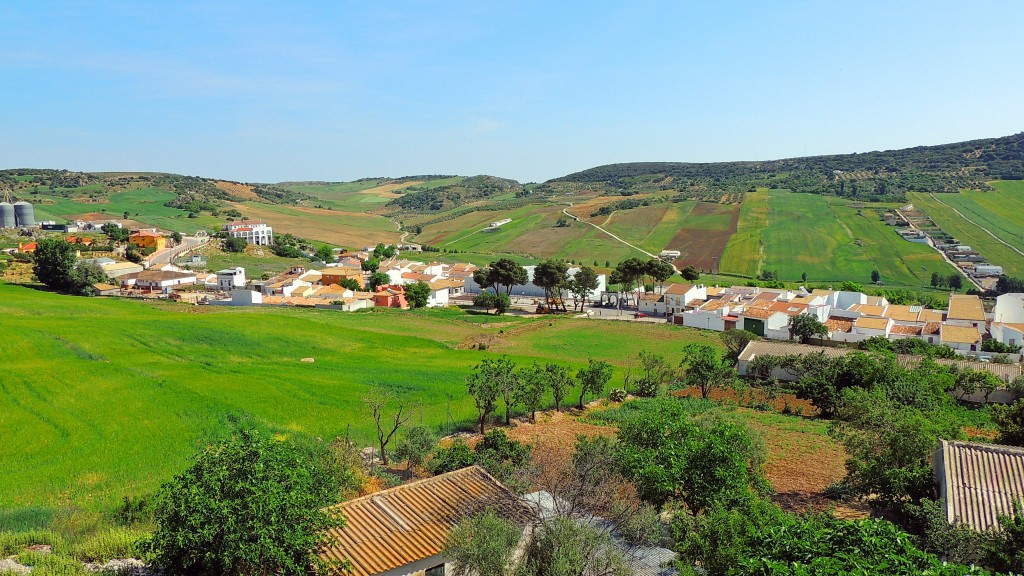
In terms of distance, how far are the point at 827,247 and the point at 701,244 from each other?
20533mm

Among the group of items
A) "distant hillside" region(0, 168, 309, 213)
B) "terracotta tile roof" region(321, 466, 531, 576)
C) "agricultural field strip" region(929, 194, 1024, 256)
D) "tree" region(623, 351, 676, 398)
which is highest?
"distant hillside" region(0, 168, 309, 213)

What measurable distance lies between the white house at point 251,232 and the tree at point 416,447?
10662 centimetres

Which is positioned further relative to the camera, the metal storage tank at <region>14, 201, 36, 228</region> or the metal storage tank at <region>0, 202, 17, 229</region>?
the metal storage tank at <region>14, 201, 36, 228</region>

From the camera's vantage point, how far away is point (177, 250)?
9925 cm

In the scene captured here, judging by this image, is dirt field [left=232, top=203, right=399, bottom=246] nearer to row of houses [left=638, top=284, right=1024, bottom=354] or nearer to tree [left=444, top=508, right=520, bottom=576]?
row of houses [left=638, top=284, right=1024, bottom=354]

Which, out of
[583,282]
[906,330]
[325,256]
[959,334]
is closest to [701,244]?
[583,282]

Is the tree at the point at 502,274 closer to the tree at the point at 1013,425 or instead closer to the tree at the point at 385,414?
the tree at the point at 385,414

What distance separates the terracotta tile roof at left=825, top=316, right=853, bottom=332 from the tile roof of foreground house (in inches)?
1750

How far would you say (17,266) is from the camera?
74.1 meters

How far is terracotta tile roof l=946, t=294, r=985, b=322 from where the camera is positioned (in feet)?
189

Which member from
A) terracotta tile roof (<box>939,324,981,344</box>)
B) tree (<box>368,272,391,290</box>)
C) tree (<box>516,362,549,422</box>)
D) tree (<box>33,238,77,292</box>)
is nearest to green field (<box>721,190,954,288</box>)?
terracotta tile roof (<box>939,324,981,344</box>)

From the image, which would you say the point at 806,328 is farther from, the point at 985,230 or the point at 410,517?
the point at 985,230

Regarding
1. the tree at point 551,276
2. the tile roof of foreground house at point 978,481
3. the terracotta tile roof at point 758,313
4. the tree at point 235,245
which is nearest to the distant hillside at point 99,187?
the tree at point 235,245

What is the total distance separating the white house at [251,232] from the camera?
118 m
